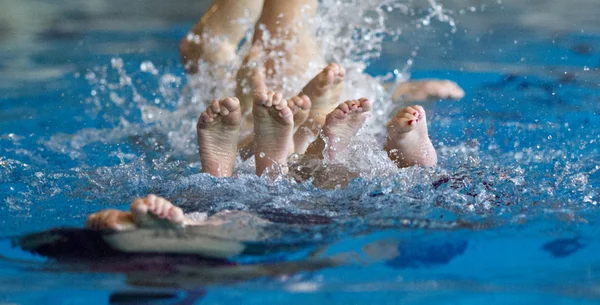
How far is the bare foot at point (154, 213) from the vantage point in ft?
4.76

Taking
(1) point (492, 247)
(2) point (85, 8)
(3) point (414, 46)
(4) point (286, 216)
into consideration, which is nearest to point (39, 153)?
(4) point (286, 216)

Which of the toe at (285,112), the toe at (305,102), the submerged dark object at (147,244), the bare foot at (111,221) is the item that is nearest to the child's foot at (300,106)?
the toe at (305,102)

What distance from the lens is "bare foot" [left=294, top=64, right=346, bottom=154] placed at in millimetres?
2094

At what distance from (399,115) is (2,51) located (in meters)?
2.87

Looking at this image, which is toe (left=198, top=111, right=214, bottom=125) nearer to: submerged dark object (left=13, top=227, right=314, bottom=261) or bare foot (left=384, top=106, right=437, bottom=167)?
submerged dark object (left=13, top=227, right=314, bottom=261)

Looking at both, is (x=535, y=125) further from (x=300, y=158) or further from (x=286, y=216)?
(x=286, y=216)

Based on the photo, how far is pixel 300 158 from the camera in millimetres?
1995

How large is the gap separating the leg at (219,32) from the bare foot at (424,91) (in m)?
0.61

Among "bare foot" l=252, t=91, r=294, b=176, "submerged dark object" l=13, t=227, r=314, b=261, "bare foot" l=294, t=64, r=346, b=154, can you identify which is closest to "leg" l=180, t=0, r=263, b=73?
"bare foot" l=294, t=64, r=346, b=154

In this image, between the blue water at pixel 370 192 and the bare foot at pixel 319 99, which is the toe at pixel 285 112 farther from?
the bare foot at pixel 319 99

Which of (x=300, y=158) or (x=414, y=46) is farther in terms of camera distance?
(x=414, y=46)

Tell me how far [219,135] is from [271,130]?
139mm

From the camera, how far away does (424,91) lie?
104 inches

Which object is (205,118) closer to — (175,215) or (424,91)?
(175,215)
